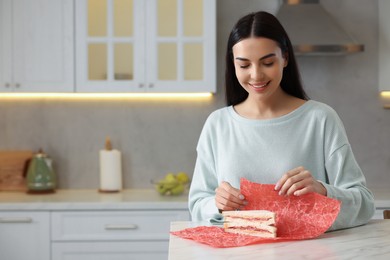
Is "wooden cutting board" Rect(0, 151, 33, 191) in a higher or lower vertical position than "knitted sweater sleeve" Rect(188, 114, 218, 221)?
lower

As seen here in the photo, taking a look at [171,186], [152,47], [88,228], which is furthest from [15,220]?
[152,47]

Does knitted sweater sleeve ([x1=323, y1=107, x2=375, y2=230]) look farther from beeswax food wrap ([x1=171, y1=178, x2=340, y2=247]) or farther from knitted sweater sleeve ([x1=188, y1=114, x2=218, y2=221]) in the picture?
knitted sweater sleeve ([x1=188, y1=114, x2=218, y2=221])

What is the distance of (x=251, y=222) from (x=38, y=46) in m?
2.58

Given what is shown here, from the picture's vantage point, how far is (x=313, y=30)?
4.09 metres

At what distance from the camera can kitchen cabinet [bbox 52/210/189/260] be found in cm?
385

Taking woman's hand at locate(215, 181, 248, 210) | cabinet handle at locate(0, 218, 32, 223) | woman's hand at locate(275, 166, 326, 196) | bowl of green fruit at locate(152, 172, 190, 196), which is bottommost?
cabinet handle at locate(0, 218, 32, 223)

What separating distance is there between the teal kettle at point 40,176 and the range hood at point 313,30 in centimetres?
161

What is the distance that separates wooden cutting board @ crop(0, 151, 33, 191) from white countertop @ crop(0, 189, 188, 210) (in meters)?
0.19

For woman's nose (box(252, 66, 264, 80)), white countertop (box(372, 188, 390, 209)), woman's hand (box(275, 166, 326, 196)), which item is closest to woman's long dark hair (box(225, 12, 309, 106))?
woman's nose (box(252, 66, 264, 80))

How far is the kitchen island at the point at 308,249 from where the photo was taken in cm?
164

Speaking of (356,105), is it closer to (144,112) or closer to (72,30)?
(144,112)

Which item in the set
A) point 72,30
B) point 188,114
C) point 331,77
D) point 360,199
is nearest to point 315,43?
point 331,77

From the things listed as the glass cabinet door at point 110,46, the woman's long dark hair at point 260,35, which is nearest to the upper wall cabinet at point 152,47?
the glass cabinet door at point 110,46

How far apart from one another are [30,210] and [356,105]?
2.05 meters
